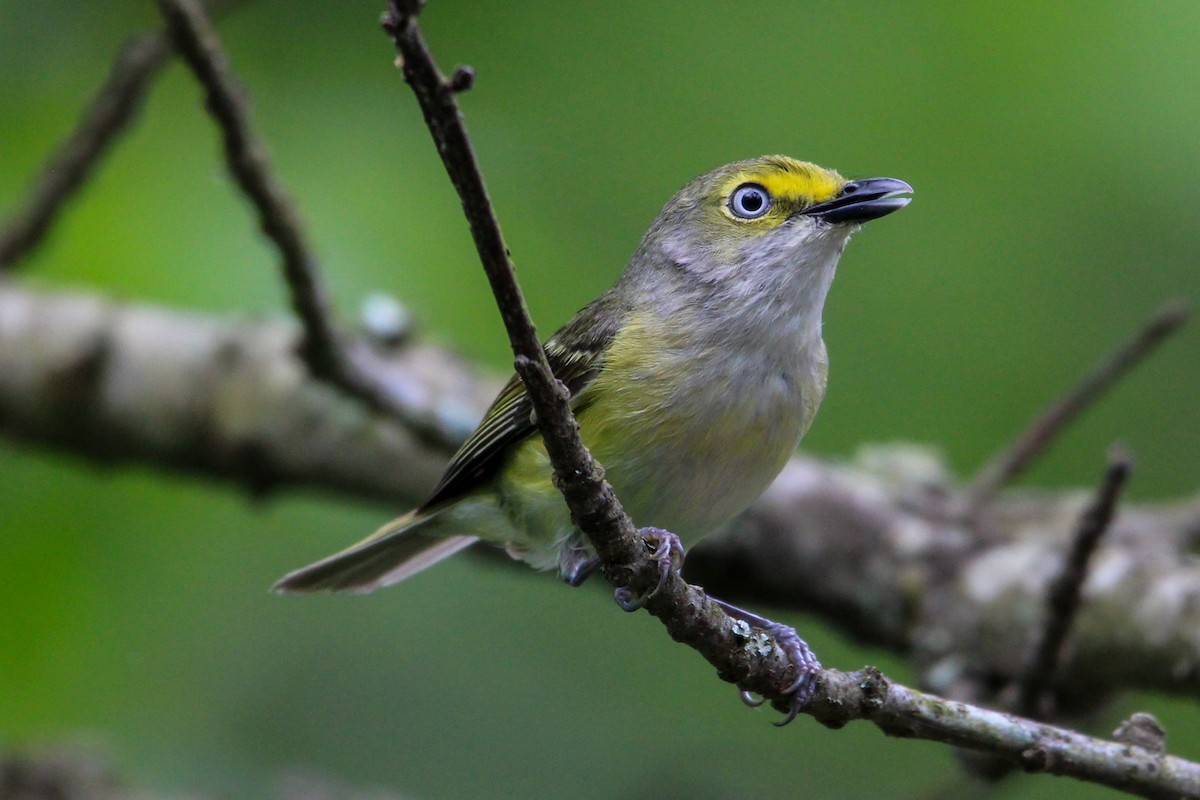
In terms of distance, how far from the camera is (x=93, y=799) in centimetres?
479

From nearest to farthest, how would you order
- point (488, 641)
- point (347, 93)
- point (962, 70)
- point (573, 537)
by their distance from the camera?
1. point (573, 537)
2. point (962, 70)
3. point (347, 93)
4. point (488, 641)

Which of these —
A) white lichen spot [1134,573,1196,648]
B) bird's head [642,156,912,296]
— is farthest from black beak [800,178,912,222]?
white lichen spot [1134,573,1196,648]

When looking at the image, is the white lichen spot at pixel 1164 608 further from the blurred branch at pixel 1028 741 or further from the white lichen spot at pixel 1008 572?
the blurred branch at pixel 1028 741

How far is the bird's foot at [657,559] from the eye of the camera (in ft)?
8.51

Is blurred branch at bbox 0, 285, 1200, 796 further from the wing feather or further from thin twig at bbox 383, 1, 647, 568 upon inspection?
thin twig at bbox 383, 1, 647, 568

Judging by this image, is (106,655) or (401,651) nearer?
(106,655)

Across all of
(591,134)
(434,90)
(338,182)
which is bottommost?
(434,90)

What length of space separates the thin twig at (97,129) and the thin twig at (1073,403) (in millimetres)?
3670

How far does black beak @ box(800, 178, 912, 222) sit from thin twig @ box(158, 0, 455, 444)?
171cm

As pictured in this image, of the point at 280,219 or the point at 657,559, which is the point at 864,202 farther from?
the point at 280,219

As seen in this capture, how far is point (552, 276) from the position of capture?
16.8 feet

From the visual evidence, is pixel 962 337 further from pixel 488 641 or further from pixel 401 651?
pixel 401 651

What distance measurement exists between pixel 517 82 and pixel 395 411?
54.6 inches

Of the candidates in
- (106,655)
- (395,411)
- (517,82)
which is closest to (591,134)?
(517,82)
